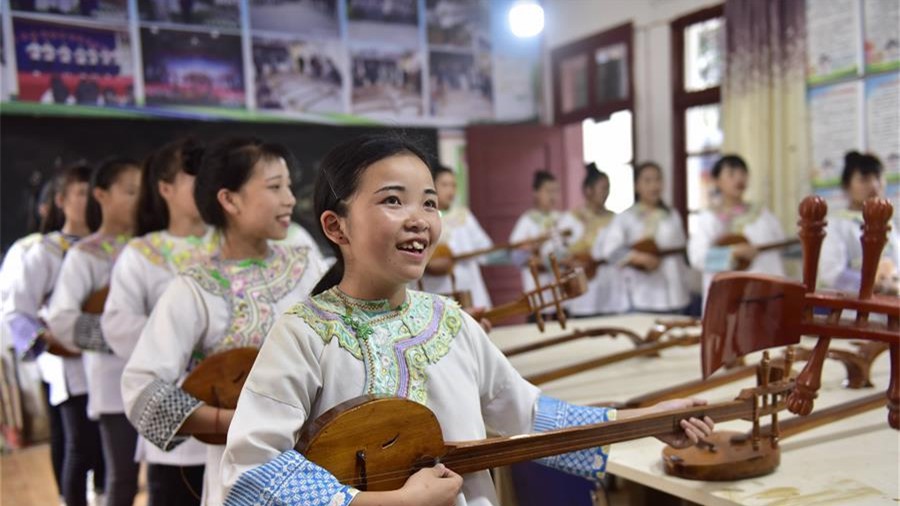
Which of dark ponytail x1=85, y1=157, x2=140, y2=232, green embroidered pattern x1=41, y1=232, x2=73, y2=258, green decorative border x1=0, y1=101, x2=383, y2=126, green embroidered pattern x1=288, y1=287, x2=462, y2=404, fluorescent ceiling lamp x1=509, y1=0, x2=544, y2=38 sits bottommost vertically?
green embroidered pattern x1=288, y1=287, x2=462, y2=404

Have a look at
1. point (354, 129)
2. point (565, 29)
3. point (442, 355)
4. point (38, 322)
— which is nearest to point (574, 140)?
point (565, 29)

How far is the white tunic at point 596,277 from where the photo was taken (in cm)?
570

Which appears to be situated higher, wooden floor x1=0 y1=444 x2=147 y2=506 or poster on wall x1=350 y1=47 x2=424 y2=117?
poster on wall x1=350 y1=47 x2=424 y2=117

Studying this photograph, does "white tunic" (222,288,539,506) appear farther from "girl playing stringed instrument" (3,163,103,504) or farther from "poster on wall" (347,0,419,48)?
"poster on wall" (347,0,419,48)

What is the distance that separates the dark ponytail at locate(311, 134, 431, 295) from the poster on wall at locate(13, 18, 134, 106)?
496 cm

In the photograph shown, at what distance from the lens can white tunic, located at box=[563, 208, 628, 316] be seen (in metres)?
5.70

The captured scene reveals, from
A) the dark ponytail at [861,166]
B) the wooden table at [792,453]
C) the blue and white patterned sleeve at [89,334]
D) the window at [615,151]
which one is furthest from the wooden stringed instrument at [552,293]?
the window at [615,151]

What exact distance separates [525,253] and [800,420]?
381 cm

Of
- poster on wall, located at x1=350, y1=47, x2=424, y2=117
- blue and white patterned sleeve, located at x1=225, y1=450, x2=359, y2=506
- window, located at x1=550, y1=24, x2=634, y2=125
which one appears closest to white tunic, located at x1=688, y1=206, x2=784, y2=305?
window, located at x1=550, y1=24, x2=634, y2=125

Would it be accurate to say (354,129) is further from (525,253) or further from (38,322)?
(38,322)

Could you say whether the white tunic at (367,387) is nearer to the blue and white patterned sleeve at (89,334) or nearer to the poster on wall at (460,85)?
the blue and white patterned sleeve at (89,334)

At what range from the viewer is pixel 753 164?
5.23 meters

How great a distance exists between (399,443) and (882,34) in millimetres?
4670

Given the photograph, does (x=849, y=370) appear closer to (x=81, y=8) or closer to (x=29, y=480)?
(x=29, y=480)
